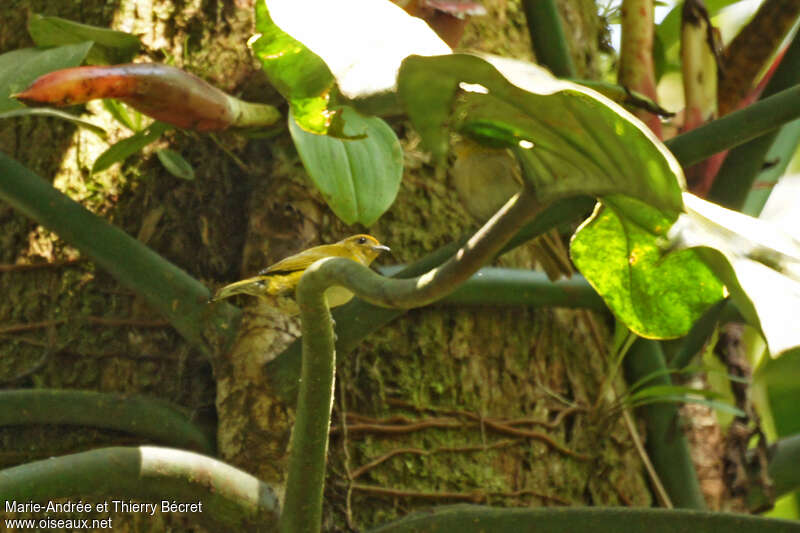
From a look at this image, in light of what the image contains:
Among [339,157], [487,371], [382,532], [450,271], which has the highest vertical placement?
[339,157]

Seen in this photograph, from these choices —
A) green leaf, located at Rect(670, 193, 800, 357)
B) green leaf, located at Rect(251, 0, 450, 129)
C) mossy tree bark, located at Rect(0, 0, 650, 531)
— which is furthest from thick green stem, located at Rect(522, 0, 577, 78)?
green leaf, located at Rect(670, 193, 800, 357)

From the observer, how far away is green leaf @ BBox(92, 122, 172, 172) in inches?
44.3

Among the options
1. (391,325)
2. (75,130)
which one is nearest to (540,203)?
(391,325)

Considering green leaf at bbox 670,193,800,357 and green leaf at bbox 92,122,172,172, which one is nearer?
green leaf at bbox 670,193,800,357

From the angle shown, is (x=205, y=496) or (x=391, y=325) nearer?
(x=205, y=496)

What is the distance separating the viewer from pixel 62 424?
1.08m

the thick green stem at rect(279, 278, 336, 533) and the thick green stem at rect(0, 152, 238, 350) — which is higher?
the thick green stem at rect(0, 152, 238, 350)

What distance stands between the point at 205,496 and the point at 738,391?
0.91 m

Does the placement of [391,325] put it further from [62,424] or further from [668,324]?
[668,324]

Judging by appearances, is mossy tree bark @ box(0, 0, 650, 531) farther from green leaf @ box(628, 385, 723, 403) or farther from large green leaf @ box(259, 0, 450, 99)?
large green leaf @ box(259, 0, 450, 99)

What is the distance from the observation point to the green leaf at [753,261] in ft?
1.19

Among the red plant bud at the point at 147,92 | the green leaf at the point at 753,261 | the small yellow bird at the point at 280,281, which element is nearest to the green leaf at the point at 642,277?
the green leaf at the point at 753,261

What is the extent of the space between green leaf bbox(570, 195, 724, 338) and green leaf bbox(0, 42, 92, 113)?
0.62 metres

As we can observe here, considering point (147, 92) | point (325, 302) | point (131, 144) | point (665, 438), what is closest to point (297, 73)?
point (325, 302)
